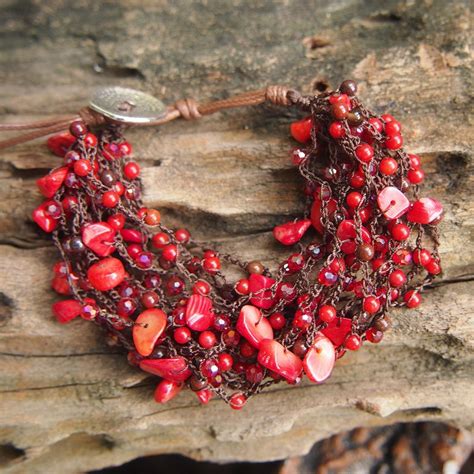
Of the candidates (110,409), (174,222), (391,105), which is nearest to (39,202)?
(174,222)

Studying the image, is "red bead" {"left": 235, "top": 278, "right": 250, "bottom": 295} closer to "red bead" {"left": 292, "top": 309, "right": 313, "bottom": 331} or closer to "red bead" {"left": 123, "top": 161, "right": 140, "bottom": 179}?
"red bead" {"left": 292, "top": 309, "right": 313, "bottom": 331}

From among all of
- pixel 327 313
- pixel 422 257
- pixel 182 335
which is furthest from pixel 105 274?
pixel 422 257

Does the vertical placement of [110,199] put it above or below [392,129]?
below

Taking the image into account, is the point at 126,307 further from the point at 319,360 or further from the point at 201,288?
the point at 319,360

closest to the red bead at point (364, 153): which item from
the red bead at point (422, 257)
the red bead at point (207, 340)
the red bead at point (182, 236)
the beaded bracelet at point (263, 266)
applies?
the beaded bracelet at point (263, 266)

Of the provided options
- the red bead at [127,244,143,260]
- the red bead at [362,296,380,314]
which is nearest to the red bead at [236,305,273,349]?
the red bead at [362,296,380,314]

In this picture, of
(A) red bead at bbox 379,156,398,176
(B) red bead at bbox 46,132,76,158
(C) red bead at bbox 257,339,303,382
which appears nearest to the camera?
(C) red bead at bbox 257,339,303,382
